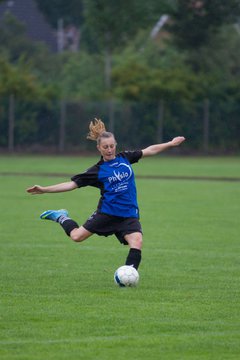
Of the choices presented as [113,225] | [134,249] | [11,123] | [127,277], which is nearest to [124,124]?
[11,123]

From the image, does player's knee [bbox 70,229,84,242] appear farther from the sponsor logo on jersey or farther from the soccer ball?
the soccer ball

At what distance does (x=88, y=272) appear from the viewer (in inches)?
430

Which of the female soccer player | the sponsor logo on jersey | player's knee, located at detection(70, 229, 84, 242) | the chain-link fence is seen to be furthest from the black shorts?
the chain-link fence

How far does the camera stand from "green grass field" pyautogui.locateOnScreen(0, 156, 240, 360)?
7.07 meters

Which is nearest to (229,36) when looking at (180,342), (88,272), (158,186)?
(158,186)

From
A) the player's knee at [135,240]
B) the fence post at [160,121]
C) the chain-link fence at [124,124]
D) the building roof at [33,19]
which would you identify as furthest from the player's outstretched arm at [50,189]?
the building roof at [33,19]

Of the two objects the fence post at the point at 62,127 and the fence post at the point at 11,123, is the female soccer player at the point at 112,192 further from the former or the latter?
the fence post at the point at 62,127

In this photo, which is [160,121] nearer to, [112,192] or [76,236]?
[76,236]

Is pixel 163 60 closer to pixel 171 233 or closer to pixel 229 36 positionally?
pixel 229 36

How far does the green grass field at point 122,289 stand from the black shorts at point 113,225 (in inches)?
19.9

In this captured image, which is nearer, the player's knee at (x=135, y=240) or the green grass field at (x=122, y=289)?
the green grass field at (x=122, y=289)

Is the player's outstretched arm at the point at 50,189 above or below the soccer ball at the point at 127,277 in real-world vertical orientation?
above

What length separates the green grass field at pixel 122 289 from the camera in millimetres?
7074

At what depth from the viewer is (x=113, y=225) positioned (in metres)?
10.3
